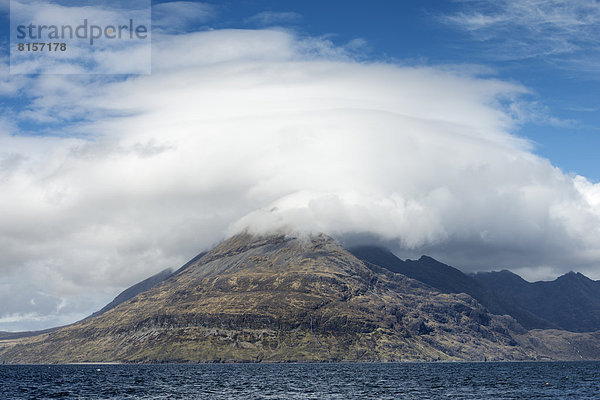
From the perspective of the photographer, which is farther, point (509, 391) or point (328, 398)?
point (509, 391)

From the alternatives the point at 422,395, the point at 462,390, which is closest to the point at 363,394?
the point at 422,395

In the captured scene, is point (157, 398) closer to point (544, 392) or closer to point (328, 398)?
point (328, 398)

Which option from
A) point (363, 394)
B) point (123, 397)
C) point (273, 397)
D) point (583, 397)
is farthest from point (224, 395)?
point (583, 397)

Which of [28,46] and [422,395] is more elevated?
[28,46]

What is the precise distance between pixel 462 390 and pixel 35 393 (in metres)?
135

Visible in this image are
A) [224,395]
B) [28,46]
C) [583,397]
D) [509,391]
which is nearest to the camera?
[28,46]

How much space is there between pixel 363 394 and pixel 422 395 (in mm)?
17221

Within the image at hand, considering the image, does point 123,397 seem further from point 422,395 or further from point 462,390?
point 462,390

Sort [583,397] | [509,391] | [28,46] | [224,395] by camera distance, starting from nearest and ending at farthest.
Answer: [28,46] → [583,397] → [224,395] → [509,391]

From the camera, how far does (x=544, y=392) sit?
18762cm

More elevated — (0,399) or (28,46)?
(28,46)

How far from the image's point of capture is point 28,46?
139375 millimetres

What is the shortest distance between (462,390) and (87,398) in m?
115

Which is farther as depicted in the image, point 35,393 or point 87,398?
point 35,393
